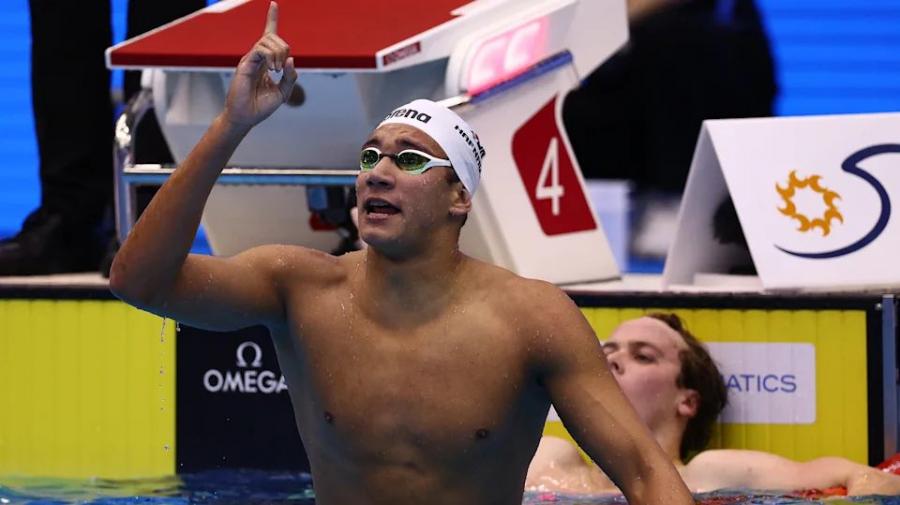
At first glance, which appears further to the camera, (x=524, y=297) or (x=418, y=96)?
A: (x=418, y=96)

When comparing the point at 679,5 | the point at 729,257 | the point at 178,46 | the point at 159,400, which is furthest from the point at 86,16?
the point at 679,5

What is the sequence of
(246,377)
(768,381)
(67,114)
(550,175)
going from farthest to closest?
(67,114) → (550,175) → (246,377) → (768,381)

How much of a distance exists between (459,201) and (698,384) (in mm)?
1793

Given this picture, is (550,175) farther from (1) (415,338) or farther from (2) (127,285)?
(2) (127,285)

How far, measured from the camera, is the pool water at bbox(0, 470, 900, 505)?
14.6 ft

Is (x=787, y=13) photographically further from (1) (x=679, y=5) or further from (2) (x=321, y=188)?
(2) (x=321, y=188)

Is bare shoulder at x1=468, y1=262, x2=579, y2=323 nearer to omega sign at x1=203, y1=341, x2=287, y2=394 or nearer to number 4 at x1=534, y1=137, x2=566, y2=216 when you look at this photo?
omega sign at x1=203, y1=341, x2=287, y2=394

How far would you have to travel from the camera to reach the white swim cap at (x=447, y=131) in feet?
9.77

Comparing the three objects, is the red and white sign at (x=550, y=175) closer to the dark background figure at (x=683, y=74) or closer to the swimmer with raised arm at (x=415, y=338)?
the dark background figure at (x=683, y=74)

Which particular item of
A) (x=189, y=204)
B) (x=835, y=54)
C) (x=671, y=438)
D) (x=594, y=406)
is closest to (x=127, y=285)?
(x=189, y=204)

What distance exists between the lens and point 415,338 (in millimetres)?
3027

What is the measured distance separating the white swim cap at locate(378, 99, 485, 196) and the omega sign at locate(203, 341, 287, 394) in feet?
6.90

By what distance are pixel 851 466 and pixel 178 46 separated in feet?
7.42

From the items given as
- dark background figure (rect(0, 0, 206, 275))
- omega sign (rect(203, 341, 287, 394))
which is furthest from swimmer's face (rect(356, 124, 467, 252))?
dark background figure (rect(0, 0, 206, 275))
